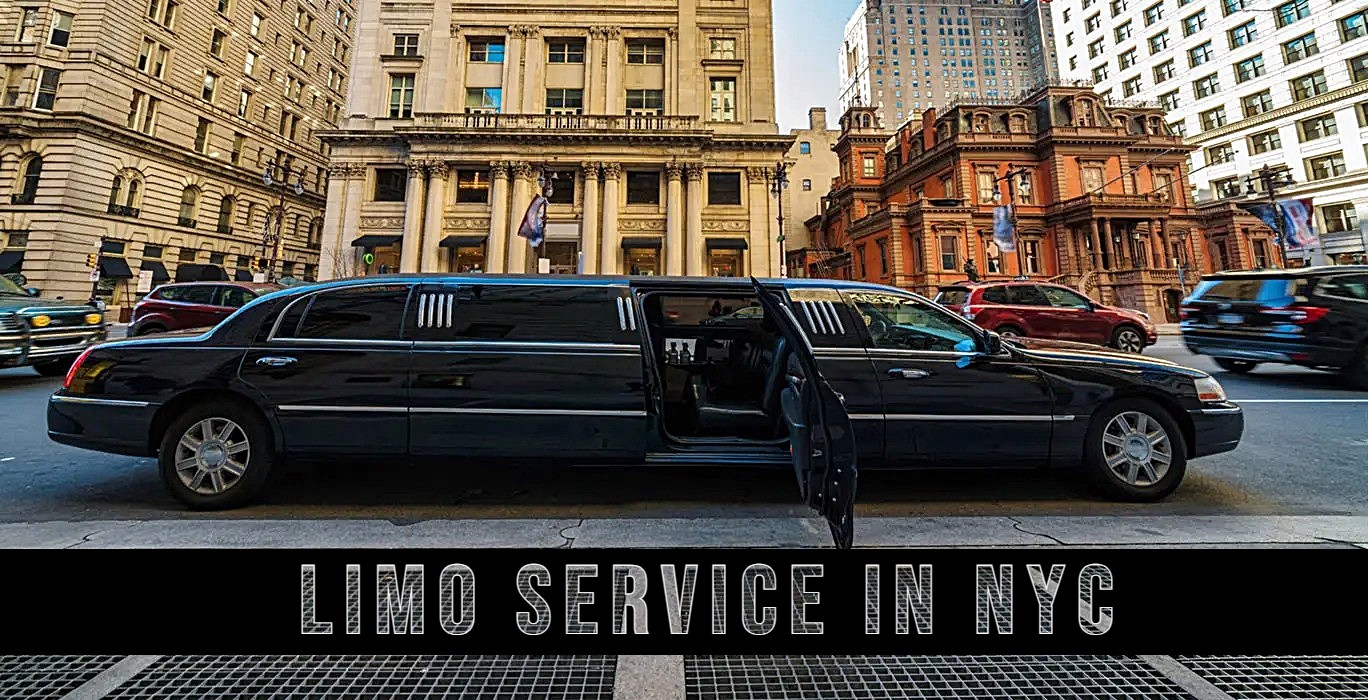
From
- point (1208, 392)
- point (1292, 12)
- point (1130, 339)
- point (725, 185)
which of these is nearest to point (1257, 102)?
point (1292, 12)

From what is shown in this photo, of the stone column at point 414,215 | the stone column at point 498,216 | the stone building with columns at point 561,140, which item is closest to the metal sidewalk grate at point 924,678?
the stone building with columns at point 561,140

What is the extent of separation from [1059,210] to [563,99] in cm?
3372

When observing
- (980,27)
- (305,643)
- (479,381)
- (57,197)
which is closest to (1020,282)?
(479,381)

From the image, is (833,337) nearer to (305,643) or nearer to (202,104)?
(305,643)

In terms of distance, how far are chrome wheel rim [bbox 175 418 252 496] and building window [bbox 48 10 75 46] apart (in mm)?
46138

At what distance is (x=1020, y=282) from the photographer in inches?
472

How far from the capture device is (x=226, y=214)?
37.2m

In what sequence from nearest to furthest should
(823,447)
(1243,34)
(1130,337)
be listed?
(823,447) < (1130,337) < (1243,34)

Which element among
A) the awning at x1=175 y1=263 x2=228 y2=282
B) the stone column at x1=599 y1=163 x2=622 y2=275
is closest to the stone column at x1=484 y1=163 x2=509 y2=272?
the stone column at x1=599 y1=163 x2=622 y2=275

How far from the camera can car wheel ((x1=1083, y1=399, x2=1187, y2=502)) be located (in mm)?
3684

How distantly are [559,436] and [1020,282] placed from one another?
1236cm

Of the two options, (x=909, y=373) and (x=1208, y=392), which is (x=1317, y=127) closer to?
(x=1208, y=392)

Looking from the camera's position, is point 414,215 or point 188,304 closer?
point 188,304

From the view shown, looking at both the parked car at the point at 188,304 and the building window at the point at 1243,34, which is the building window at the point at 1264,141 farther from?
the parked car at the point at 188,304
